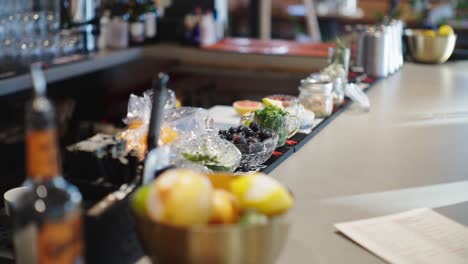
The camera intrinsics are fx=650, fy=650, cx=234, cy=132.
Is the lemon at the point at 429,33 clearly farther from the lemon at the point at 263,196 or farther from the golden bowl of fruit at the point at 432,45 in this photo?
the lemon at the point at 263,196

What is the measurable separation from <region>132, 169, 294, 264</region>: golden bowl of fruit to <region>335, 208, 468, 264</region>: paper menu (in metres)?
0.47

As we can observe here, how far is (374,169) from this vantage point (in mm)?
2004

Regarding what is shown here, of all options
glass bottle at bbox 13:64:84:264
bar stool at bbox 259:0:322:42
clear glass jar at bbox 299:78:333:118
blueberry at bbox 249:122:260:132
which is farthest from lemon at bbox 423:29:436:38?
glass bottle at bbox 13:64:84:264

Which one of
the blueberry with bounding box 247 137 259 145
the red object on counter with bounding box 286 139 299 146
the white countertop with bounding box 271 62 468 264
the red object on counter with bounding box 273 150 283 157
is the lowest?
the white countertop with bounding box 271 62 468 264

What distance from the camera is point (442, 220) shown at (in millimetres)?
1584

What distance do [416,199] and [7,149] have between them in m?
2.57

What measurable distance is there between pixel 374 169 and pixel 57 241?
128cm

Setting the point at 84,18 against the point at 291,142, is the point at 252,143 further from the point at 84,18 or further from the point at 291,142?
the point at 84,18

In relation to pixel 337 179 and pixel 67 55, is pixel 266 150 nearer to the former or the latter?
pixel 337 179

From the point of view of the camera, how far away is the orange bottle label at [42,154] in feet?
2.87

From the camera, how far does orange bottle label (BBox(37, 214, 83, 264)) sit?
2.98 ft

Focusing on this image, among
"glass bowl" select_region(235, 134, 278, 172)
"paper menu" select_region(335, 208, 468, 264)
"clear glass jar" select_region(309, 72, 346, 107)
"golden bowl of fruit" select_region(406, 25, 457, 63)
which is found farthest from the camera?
"golden bowl of fruit" select_region(406, 25, 457, 63)

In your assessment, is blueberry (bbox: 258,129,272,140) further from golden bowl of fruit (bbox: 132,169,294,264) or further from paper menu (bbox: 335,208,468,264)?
golden bowl of fruit (bbox: 132,169,294,264)

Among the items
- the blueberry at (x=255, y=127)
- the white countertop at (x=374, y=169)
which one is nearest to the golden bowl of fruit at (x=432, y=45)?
Answer: the white countertop at (x=374, y=169)
